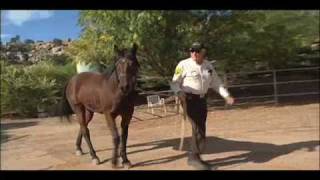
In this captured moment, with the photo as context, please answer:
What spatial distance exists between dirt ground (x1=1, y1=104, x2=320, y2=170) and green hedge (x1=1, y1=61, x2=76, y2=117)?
0.59 m

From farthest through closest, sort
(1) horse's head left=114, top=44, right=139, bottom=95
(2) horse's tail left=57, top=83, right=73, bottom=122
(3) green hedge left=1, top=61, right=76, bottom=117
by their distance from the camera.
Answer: (3) green hedge left=1, top=61, right=76, bottom=117 < (2) horse's tail left=57, top=83, right=73, bottom=122 < (1) horse's head left=114, top=44, right=139, bottom=95

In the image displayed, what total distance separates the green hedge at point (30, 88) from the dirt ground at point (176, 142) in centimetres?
59

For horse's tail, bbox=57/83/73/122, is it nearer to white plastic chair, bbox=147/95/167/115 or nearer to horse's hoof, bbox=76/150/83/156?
horse's hoof, bbox=76/150/83/156

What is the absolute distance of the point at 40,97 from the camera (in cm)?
1425

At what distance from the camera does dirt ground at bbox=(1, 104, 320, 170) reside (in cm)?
739

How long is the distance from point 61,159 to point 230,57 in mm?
9261

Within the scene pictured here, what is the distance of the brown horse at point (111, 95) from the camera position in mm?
6918

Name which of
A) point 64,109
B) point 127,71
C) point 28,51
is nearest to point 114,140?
point 127,71

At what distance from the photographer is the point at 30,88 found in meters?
13.8

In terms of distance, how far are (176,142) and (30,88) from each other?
5914mm

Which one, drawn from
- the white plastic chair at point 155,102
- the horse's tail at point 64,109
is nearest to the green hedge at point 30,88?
the white plastic chair at point 155,102

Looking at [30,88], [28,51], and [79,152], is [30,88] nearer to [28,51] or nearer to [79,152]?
[28,51]

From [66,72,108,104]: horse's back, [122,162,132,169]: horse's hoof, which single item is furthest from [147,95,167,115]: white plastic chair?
[122,162,132,169]: horse's hoof
